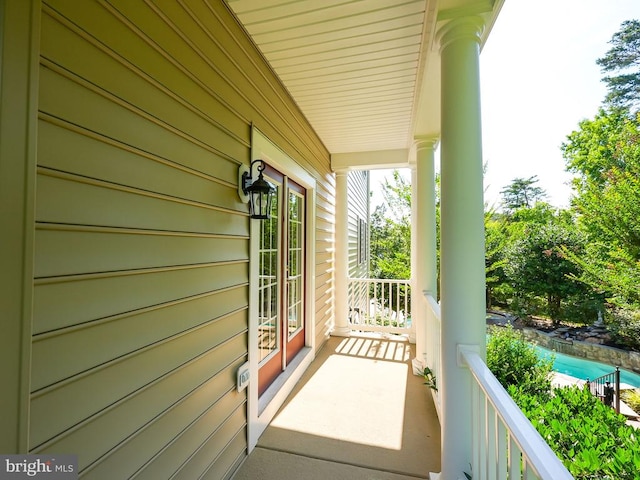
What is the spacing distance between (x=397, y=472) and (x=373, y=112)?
125 inches

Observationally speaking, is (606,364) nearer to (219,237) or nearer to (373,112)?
(373,112)

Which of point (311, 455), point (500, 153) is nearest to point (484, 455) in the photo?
point (311, 455)

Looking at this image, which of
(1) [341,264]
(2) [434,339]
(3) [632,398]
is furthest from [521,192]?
(2) [434,339]

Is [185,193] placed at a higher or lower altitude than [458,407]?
higher

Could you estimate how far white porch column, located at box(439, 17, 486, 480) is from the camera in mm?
1525

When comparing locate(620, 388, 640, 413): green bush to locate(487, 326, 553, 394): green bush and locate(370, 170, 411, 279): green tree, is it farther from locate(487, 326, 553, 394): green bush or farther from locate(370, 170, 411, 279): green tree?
locate(370, 170, 411, 279): green tree

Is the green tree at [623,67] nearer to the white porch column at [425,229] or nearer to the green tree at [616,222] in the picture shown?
the green tree at [616,222]

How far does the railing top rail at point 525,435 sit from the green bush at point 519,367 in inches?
79.0

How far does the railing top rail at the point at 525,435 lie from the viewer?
2.29 ft

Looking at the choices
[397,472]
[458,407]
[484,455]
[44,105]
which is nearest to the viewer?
[44,105]

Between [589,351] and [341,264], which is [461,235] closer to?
[341,264]

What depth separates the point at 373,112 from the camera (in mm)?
3105

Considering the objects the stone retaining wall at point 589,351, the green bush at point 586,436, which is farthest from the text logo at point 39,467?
the stone retaining wall at point 589,351

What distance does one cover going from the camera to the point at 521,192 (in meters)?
22.1
